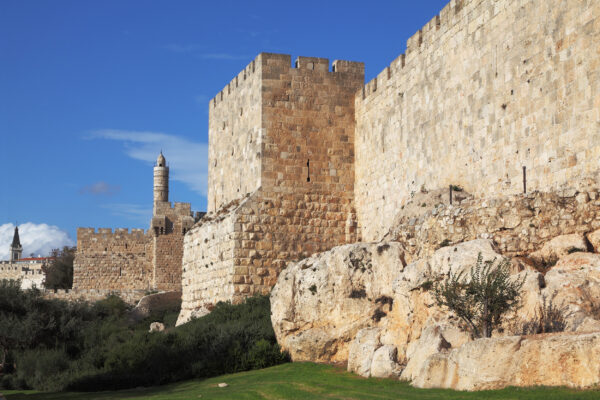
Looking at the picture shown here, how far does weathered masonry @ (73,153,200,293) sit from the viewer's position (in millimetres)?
34438

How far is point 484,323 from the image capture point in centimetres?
882

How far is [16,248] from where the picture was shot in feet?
360

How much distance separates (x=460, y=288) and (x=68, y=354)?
10609 millimetres

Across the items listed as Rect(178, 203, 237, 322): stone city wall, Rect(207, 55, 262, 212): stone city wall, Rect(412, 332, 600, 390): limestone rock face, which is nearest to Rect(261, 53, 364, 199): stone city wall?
Rect(207, 55, 262, 212): stone city wall

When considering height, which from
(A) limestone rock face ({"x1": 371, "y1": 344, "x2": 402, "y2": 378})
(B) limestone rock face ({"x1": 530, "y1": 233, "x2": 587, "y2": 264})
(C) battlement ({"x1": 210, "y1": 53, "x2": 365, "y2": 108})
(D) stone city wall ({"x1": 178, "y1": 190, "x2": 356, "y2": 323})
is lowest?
(A) limestone rock face ({"x1": 371, "y1": 344, "x2": 402, "y2": 378})

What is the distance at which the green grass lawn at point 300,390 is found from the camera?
7301 millimetres

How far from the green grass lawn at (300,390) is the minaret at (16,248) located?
101 meters

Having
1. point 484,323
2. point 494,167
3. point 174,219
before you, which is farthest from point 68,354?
point 174,219

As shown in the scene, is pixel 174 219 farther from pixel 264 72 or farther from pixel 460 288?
pixel 460 288

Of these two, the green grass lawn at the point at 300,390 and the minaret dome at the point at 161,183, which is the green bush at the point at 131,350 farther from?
the minaret dome at the point at 161,183

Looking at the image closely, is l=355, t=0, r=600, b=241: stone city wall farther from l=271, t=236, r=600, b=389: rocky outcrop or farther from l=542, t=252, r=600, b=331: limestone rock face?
l=271, t=236, r=600, b=389: rocky outcrop

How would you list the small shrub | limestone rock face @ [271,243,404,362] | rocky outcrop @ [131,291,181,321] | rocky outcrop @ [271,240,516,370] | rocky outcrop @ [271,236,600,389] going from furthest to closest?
rocky outcrop @ [131,291,181,321] → limestone rock face @ [271,243,404,362] → rocky outcrop @ [271,240,516,370] → the small shrub → rocky outcrop @ [271,236,600,389]

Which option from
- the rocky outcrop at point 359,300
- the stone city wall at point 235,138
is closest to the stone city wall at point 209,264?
the stone city wall at point 235,138

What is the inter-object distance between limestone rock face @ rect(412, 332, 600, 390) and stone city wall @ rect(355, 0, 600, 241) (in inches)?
136
